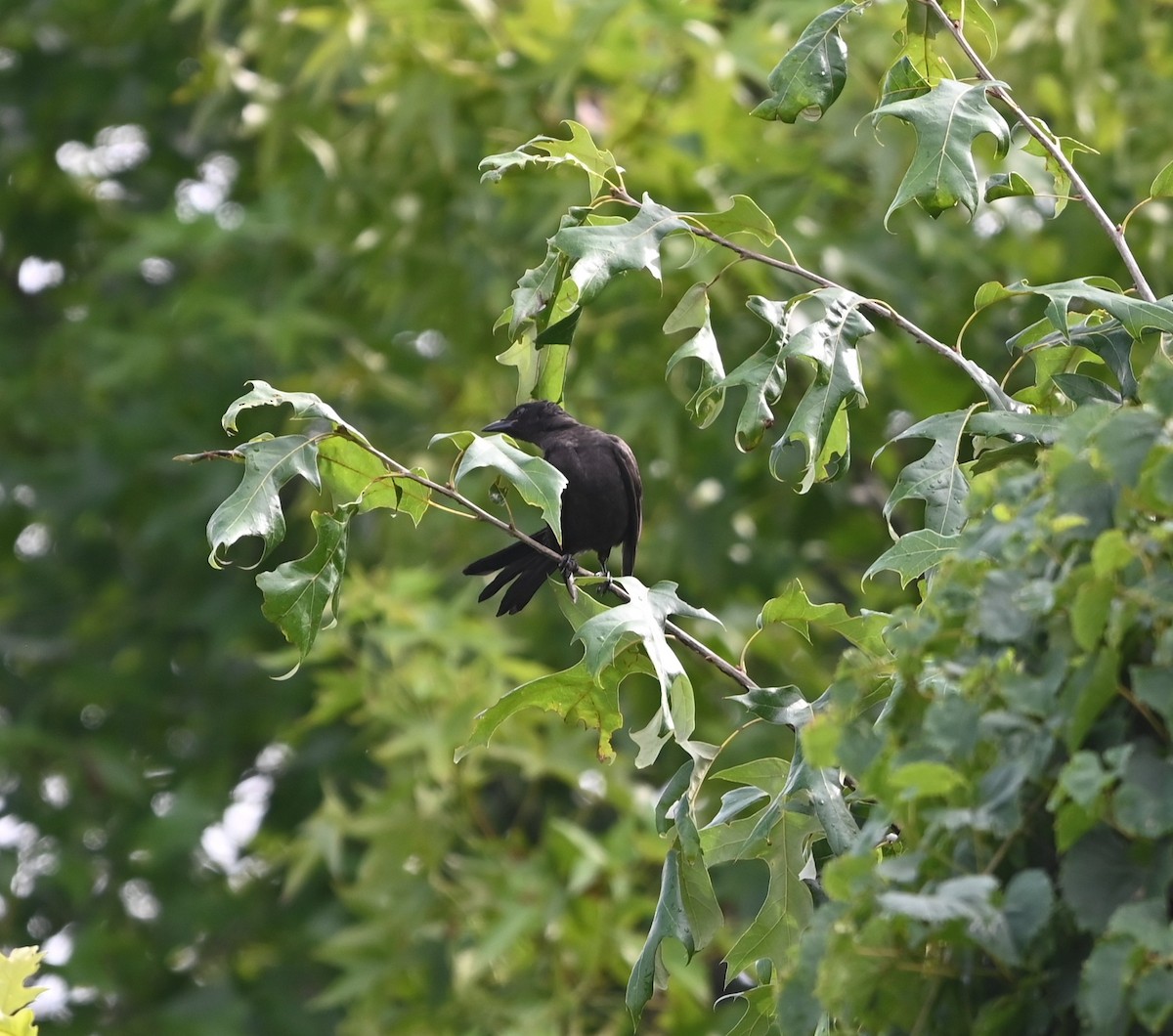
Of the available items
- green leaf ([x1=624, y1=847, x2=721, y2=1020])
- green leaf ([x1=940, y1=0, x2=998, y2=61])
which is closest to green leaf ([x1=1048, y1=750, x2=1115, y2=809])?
green leaf ([x1=624, y1=847, x2=721, y2=1020])

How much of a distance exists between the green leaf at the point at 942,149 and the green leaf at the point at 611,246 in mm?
346

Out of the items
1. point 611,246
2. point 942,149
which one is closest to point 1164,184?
point 942,149

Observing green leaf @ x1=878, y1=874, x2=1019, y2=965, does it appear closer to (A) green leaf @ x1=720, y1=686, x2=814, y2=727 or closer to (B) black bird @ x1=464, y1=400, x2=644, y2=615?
(A) green leaf @ x1=720, y1=686, x2=814, y2=727

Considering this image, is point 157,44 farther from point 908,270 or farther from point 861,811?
point 861,811

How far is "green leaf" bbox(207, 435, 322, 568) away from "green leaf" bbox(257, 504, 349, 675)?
5 centimetres

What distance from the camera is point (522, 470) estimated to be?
2361 millimetres

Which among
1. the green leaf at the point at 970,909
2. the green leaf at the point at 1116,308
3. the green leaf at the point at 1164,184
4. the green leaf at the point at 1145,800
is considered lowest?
the green leaf at the point at 970,909

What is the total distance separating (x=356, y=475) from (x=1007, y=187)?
1103 mm

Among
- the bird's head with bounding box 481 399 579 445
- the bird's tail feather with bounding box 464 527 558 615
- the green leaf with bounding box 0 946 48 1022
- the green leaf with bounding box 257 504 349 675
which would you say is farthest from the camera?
the bird's head with bounding box 481 399 579 445

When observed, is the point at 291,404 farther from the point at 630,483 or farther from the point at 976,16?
the point at 630,483

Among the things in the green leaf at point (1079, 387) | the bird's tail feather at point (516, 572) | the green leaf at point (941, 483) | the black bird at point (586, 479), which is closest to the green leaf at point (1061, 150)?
the green leaf at point (1079, 387)

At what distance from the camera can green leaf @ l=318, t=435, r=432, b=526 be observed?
2.33 metres

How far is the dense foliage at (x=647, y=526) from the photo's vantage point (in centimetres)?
166

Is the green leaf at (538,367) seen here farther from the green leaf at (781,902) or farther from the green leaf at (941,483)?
the green leaf at (781,902)
